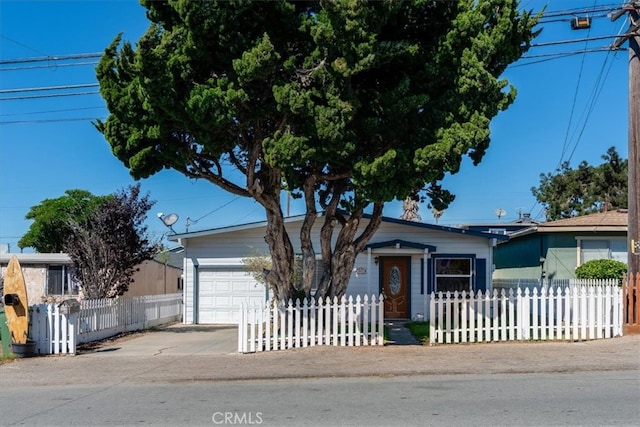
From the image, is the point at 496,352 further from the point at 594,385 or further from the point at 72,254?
the point at 72,254

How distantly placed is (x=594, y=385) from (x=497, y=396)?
1.78m

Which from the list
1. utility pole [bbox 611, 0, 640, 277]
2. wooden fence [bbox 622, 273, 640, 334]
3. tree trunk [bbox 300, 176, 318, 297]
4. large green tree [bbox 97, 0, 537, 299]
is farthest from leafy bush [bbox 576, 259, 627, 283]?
tree trunk [bbox 300, 176, 318, 297]

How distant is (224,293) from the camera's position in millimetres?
23266

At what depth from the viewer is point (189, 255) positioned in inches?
917

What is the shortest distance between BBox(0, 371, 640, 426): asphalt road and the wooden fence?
181 inches

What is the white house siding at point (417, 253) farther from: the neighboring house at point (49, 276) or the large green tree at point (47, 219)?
the large green tree at point (47, 219)

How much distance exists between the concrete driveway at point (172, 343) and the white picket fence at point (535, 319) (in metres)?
4.95

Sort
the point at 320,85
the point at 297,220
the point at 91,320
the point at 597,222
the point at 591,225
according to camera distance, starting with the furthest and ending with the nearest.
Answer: the point at 597,222 < the point at 591,225 < the point at 297,220 < the point at 91,320 < the point at 320,85

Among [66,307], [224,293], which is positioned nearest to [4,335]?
[66,307]

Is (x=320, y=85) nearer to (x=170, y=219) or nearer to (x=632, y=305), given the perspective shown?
(x=632, y=305)

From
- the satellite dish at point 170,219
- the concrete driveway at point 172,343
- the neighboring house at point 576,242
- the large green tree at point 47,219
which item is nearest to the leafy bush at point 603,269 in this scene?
the neighboring house at point 576,242

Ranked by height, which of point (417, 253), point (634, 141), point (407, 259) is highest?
point (634, 141)

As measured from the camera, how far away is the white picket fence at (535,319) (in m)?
15.0

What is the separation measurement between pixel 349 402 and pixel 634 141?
10616 mm
